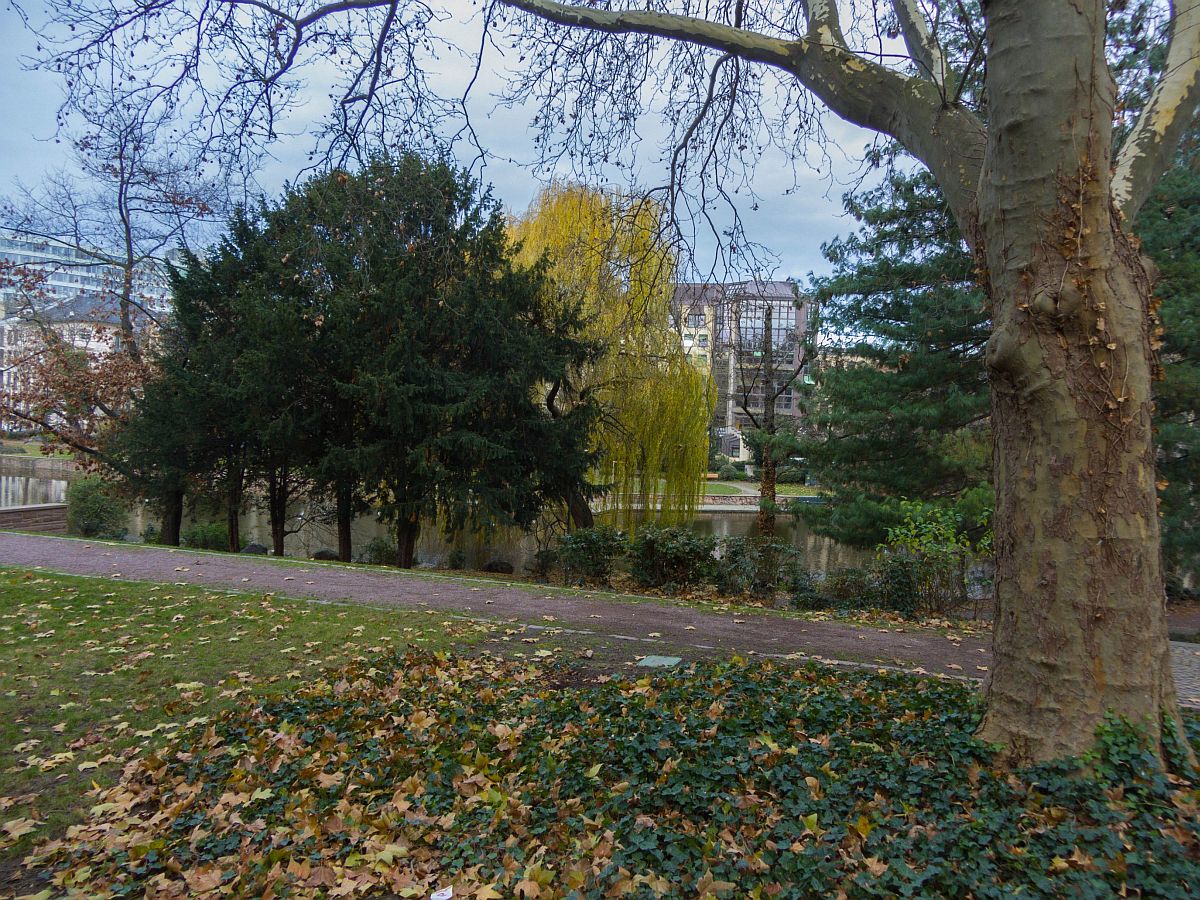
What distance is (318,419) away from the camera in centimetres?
1655

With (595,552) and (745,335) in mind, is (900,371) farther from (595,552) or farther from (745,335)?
(745,335)

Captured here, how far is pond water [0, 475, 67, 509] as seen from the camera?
30764 millimetres

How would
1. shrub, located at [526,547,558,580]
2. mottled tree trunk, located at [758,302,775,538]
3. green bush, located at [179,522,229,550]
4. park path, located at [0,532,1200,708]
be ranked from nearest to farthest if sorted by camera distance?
park path, located at [0,532,1200,708], shrub, located at [526,547,558,580], green bush, located at [179,522,229,550], mottled tree trunk, located at [758,302,775,538]

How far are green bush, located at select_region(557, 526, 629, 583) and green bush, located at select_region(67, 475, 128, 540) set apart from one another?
48.7 feet

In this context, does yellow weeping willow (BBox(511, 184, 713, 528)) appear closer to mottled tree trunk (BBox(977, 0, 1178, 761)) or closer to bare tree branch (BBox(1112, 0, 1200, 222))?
bare tree branch (BBox(1112, 0, 1200, 222))

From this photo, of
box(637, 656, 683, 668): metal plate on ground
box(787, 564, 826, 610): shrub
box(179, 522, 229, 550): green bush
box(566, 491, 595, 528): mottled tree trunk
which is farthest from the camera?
box(179, 522, 229, 550): green bush

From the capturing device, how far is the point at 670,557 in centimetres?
1181

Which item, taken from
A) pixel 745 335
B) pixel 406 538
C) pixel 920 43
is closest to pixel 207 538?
pixel 406 538

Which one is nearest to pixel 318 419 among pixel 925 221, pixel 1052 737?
pixel 925 221

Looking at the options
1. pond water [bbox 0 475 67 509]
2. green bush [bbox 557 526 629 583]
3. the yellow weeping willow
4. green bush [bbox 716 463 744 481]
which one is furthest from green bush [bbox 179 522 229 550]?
green bush [bbox 716 463 744 481]

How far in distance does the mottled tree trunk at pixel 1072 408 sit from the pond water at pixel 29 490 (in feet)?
105

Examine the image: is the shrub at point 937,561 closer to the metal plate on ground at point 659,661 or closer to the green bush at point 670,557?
the green bush at point 670,557

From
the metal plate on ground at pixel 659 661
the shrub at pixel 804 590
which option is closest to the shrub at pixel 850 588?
the shrub at pixel 804 590

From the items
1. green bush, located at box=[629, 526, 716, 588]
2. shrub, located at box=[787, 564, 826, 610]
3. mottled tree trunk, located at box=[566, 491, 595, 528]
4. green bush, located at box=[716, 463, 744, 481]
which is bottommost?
shrub, located at box=[787, 564, 826, 610]
